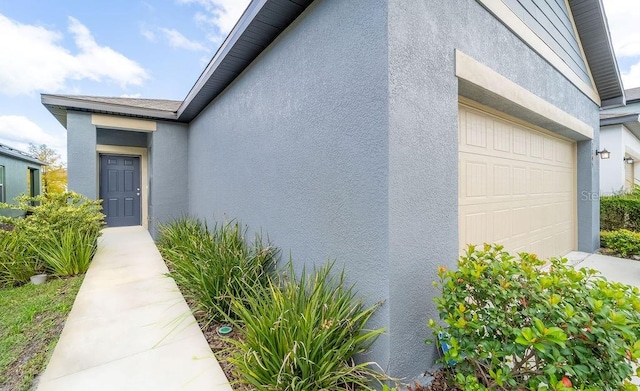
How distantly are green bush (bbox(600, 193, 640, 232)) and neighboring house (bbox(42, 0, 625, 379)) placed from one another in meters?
1.38

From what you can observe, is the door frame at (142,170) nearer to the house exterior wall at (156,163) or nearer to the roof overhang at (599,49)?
the house exterior wall at (156,163)

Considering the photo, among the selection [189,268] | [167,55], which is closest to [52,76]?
[167,55]

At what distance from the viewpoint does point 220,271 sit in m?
3.18

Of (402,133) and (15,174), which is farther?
(15,174)

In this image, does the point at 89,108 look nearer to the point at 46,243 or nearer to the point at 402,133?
the point at 46,243

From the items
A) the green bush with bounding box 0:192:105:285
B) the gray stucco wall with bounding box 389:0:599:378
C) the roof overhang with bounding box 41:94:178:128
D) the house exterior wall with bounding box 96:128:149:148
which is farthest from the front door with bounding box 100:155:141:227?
the gray stucco wall with bounding box 389:0:599:378

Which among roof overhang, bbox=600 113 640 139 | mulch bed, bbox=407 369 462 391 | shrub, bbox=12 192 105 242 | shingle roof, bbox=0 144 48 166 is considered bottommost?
mulch bed, bbox=407 369 462 391

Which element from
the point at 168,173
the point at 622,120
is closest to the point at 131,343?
the point at 168,173

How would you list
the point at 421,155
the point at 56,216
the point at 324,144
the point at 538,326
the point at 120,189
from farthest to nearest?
the point at 120,189, the point at 56,216, the point at 324,144, the point at 421,155, the point at 538,326

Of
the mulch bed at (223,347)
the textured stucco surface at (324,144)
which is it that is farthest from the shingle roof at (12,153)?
the mulch bed at (223,347)

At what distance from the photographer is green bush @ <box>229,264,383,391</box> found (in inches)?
72.3

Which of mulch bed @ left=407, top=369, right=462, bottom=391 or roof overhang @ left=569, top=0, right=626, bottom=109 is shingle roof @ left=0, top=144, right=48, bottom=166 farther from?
roof overhang @ left=569, top=0, right=626, bottom=109

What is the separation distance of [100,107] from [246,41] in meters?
4.50

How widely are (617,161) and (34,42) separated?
22.0m
